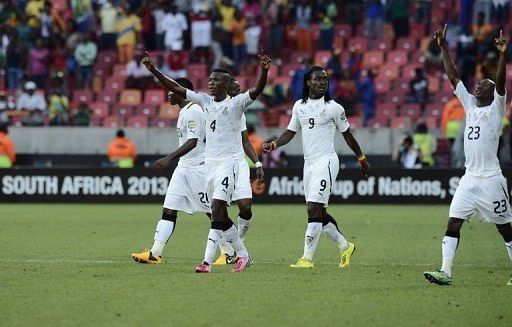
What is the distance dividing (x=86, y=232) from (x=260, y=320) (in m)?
10.4

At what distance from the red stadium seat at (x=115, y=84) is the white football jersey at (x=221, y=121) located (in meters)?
20.0

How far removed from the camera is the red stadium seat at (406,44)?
32906 mm

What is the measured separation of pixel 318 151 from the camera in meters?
14.3

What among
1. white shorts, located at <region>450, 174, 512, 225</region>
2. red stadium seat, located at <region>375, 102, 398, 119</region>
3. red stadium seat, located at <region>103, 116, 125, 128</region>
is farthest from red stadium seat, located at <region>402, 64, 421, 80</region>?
white shorts, located at <region>450, 174, 512, 225</region>

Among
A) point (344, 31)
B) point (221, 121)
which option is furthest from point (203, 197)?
point (344, 31)

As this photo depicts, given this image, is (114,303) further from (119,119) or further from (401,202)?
(119,119)

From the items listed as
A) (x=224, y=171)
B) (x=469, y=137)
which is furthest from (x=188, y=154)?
(x=469, y=137)

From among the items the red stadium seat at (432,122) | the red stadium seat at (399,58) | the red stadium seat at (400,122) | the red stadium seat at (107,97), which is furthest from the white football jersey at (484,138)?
the red stadium seat at (107,97)

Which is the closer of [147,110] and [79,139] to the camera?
[79,139]

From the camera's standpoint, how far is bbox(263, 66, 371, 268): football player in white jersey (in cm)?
1410

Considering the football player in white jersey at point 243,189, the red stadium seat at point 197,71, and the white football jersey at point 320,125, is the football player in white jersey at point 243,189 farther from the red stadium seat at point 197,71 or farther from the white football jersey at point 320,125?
the red stadium seat at point 197,71

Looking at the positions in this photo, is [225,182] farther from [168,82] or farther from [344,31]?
[344,31]

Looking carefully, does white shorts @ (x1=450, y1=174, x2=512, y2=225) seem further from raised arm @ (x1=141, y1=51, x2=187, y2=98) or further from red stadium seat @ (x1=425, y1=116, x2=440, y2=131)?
red stadium seat @ (x1=425, y1=116, x2=440, y2=131)

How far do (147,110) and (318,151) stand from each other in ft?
61.4
